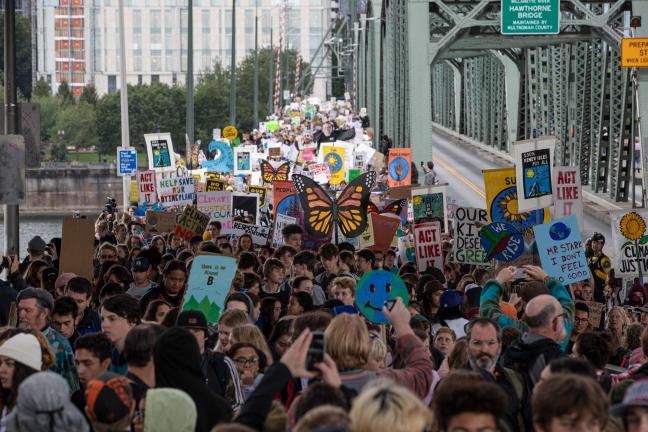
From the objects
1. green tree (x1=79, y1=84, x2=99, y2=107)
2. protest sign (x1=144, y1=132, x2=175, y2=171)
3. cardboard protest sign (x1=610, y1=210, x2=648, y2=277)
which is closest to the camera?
cardboard protest sign (x1=610, y1=210, x2=648, y2=277)

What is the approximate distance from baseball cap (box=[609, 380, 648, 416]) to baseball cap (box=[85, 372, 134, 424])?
6.26ft

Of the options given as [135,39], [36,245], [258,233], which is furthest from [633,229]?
[135,39]

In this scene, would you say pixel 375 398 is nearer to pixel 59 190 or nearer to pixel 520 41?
pixel 520 41

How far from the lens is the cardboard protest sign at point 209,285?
35.0 ft

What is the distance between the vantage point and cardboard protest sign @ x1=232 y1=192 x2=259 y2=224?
2332 centimetres

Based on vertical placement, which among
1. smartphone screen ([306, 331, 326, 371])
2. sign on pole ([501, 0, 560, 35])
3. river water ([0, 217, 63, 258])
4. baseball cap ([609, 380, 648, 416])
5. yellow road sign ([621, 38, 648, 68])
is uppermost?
sign on pole ([501, 0, 560, 35])

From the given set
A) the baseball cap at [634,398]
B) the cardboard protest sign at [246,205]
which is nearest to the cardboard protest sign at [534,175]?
the cardboard protest sign at [246,205]

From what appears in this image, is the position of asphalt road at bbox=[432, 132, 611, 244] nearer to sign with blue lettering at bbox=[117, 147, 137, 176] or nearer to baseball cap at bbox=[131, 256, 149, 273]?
sign with blue lettering at bbox=[117, 147, 137, 176]

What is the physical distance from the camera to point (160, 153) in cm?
3070

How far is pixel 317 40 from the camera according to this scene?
18938 cm

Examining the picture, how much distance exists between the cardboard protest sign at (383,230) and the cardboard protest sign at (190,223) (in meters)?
2.32

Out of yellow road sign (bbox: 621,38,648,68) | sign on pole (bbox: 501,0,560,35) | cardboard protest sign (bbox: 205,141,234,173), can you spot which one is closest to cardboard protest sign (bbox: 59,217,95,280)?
yellow road sign (bbox: 621,38,648,68)

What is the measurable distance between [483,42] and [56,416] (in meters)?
47.8

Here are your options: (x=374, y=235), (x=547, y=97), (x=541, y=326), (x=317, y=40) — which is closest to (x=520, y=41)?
(x=547, y=97)
